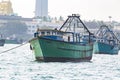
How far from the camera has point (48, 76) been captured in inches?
2228

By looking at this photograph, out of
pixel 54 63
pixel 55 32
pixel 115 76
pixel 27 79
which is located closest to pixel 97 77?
pixel 115 76

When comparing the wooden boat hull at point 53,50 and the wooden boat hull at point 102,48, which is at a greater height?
the wooden boat hull at point 53,50

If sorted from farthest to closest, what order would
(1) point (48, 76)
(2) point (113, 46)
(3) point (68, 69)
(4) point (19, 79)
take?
(2) point (113, 46) → (3) point (68, 69) → (1) point (48, 76) → (4) point (19, 79)

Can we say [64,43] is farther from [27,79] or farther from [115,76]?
[27,79]

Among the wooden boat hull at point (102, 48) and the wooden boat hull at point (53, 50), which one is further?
the wooden boat hull at point (102, 48)

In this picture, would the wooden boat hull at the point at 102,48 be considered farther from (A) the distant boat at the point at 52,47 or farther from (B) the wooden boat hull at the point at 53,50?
(B) the wooden boat hull at the point at 53,50

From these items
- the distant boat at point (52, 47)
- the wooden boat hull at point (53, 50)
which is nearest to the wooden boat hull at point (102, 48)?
the distant boat at point (52, 47)

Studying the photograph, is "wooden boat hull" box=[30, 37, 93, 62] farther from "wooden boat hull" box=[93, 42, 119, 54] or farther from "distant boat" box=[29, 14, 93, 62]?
"wooden boat hull" box=[93, 42, 119, 54]

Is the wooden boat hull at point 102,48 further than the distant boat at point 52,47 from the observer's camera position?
Yes

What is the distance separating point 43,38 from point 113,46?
197ft

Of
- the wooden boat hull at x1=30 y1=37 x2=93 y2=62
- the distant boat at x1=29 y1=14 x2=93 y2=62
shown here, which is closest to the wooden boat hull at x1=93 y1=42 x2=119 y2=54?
the distant boat at x1=29 y1=14 x2=93 y2=62

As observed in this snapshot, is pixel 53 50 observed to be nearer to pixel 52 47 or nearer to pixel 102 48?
pixel 52 47

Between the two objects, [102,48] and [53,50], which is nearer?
[53,50]

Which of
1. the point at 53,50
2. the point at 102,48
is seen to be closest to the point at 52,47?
the point at 53,50
